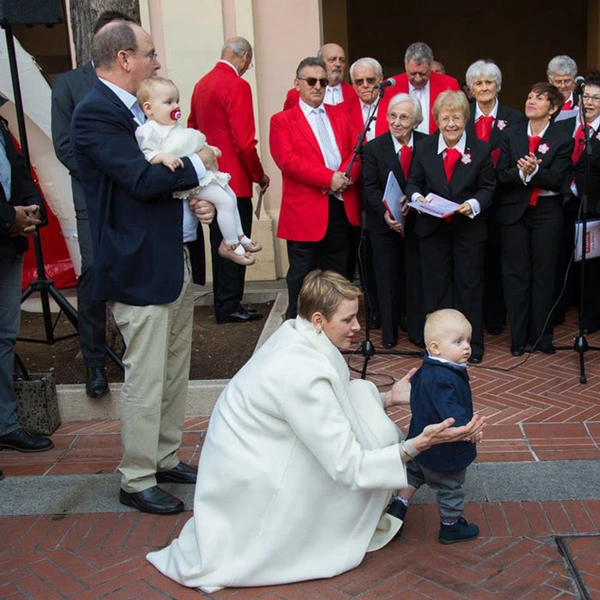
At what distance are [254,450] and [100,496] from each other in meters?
1.38

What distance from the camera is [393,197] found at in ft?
20.8

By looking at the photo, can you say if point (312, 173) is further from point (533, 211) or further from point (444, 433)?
point (444, 433)

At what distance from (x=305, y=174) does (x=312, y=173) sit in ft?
0.19

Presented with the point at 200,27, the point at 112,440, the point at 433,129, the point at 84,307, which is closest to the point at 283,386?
the point at 112,440

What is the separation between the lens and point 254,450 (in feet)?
11.1

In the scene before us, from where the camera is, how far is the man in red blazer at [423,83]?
6.92 metres

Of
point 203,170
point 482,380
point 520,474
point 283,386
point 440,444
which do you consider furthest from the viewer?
point 482,380

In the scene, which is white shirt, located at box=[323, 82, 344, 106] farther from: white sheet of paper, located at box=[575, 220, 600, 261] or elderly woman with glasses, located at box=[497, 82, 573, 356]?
white sheet of paper, located at box=[575, 220, 600, 261]

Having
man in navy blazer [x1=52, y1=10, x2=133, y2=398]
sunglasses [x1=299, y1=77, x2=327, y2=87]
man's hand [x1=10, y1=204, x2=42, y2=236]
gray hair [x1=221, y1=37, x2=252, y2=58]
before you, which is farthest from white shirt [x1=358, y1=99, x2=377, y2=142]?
man's hand [x1=10, y1=204, x2=42, y2=236]

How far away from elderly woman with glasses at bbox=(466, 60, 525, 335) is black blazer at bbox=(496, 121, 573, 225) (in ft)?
0.46

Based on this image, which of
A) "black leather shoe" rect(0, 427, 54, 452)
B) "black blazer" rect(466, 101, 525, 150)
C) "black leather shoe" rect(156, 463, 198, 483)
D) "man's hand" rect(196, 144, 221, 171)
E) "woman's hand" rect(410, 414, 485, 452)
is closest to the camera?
"woman's hand" rect(410, 414, 485, 452)

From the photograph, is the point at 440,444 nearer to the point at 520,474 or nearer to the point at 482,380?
the point at 520,474

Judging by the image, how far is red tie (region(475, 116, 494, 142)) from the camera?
6520 mm

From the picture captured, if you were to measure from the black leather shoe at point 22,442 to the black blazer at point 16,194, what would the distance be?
1.05 meters
